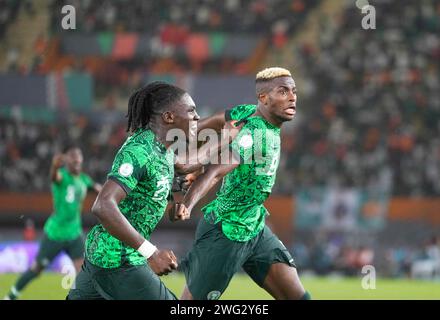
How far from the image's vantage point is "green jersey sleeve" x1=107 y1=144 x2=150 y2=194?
5.94m

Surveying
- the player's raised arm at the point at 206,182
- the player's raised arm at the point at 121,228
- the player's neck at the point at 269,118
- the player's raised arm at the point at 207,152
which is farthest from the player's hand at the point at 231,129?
the player's raised arm at the point at 121,228

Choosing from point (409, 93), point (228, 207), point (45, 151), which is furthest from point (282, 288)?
point (409, 93)

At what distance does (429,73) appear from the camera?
95.9ft

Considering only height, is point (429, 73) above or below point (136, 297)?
above

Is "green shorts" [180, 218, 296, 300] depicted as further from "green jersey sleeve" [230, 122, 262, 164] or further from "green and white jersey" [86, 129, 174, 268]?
"green and white jersey" [86, 129, 174, 268]

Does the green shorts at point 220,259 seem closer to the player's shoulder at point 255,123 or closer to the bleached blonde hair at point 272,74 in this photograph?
the player's shoulder at point 255,123

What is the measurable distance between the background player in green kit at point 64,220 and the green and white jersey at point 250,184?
5.59 meters

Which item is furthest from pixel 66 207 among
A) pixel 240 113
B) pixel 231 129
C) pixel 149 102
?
pixel 149 102

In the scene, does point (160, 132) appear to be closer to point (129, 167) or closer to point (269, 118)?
point (129, 167)

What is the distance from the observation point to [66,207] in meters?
13.5

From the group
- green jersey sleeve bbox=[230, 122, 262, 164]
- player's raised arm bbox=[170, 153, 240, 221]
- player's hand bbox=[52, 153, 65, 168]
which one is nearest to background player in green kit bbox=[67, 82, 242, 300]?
player's raised arm bbox=[170, 153, 240, 221]

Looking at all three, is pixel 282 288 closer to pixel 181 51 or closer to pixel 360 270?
pixel 360 270

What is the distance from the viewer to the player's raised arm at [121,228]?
582 centimetres

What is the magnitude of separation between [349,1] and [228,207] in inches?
967
